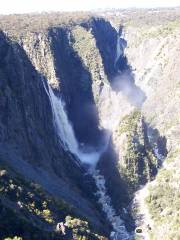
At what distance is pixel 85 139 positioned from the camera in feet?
417

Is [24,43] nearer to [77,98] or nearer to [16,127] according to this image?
[77,98]

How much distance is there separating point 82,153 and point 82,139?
933cm

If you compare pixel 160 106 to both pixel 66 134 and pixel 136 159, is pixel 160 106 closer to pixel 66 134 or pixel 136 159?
pixel 66 134

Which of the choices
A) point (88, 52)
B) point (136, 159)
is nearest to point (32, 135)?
point (136, 159)

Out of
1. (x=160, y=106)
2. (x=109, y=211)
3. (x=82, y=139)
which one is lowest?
(x=109, y=211)

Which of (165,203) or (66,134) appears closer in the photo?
(165,203)

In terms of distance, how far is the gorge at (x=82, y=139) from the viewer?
71875 mm

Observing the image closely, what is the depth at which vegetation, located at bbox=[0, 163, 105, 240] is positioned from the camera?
58000 millimetres

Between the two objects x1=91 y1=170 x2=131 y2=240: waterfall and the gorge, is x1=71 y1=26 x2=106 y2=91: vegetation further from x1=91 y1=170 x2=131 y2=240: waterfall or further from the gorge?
x1=91 y1=170 x2=131 y2=240: waterfall

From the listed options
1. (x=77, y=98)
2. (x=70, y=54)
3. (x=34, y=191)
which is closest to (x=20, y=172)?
(x=34, y=191)

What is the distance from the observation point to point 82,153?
388 feet

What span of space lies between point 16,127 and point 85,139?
127ft

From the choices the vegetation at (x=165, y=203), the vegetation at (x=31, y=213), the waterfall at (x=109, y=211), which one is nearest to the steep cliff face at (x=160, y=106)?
the vegetation at (x=165, y=203)

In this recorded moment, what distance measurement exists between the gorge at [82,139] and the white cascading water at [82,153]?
26 centimetres
